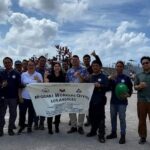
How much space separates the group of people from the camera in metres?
10.6

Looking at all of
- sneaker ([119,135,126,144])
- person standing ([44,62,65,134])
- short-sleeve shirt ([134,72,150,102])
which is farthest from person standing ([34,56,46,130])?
short-sleeve shirt ([134,72,150,102])

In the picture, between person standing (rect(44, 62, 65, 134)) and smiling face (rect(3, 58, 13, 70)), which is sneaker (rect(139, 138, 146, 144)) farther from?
smiling face (rect(3, 58, 13, 70))

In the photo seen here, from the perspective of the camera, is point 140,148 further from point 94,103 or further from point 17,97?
point 17,97

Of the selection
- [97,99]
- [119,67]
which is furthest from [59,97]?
[119,67]

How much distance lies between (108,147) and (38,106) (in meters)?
2.49

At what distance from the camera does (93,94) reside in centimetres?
1141

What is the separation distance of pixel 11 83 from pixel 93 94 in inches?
90.2

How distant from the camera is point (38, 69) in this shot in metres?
12.9

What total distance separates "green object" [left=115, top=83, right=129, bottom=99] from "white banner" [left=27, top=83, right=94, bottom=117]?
917 mm

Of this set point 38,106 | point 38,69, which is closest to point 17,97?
point 38,106

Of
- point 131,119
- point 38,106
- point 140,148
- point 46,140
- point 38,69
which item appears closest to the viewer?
point 140,148

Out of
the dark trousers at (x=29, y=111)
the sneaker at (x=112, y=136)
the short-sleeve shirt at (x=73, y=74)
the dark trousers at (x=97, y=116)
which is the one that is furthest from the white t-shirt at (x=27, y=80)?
the sneaker at (x=112, y=136)

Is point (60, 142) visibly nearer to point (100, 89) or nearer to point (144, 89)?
point (100, 89)

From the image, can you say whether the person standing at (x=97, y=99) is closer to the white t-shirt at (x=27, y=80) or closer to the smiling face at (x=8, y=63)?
the white t-shirt at (x=27, y=80)
